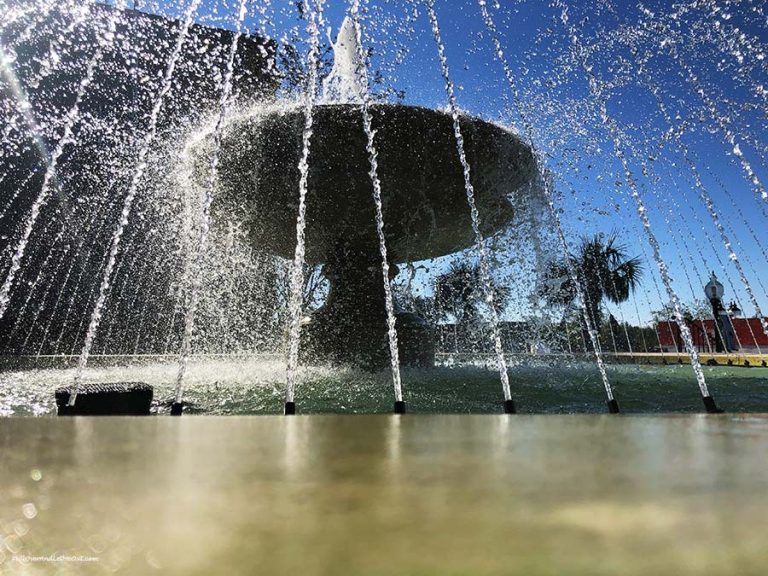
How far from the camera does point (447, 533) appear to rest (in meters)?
0.45

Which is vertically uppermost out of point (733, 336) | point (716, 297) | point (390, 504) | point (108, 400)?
point (716, 297)

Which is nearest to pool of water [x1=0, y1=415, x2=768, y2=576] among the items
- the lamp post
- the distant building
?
the lamp post

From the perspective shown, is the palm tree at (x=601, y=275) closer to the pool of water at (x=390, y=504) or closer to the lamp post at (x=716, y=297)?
the lamp post at (x=716, y=297)

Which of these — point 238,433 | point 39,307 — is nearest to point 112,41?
point 39,307

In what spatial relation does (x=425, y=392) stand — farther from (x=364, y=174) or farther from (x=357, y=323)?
(x=364, y=174)

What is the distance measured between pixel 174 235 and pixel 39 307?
548 centimetres

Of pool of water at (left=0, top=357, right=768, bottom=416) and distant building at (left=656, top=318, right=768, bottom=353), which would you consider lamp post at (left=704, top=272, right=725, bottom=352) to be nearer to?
distant building at (left=656, top=318, right=768, bottom=353)

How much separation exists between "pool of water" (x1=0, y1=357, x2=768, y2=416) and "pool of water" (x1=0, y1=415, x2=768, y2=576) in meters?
3.31

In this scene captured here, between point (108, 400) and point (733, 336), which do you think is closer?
point (108, 400)

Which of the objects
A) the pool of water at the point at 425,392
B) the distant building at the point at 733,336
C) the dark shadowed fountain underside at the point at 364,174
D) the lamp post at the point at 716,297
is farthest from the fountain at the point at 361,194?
the distant building at the point at 733,336

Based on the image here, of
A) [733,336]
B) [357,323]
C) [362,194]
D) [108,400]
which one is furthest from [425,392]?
[733,336]

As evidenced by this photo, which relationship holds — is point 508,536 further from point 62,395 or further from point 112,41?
point 112,41

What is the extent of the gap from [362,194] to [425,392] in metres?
2.54

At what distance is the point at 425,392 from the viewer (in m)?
5.32
